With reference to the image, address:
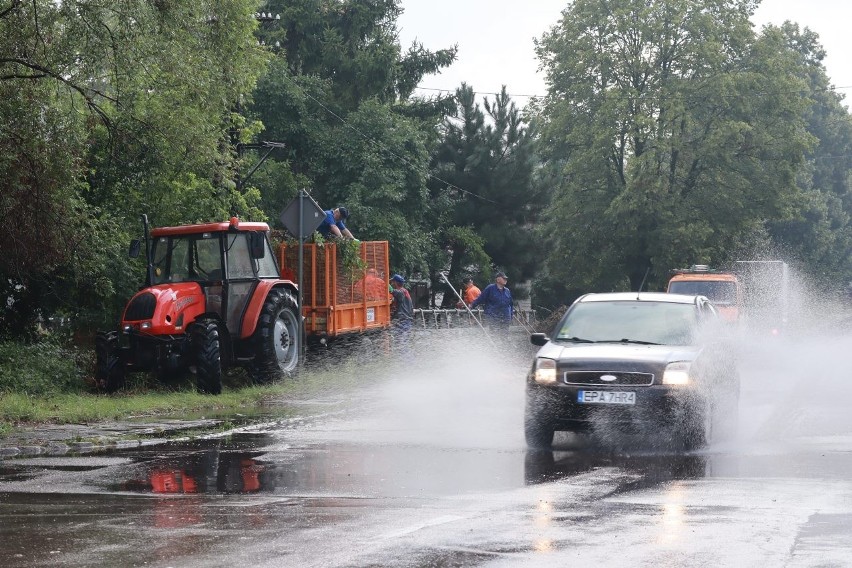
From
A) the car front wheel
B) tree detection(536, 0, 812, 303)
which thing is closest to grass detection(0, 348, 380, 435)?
the car front wheel

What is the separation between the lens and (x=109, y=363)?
60.6ft

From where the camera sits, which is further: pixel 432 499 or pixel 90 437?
A: pixel 90 437

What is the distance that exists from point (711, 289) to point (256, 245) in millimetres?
16595

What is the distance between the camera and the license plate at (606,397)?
1247cm

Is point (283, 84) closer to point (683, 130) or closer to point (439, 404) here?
point (683, 130)

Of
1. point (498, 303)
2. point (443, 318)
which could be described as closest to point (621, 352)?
point (498, 303)

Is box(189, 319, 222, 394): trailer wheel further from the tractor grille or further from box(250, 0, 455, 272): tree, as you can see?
box(250, 0, 455, 272): tree

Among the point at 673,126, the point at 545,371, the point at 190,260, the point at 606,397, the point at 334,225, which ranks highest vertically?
the point at 673,126

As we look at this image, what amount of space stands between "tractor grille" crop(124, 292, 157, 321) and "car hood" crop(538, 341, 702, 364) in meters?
6.97

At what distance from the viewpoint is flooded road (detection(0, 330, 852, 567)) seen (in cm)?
720

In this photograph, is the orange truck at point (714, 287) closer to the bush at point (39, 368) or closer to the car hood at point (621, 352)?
the bush at point (39, 368)

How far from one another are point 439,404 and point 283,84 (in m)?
32.5

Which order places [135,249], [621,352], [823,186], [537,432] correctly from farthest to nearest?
1. [823,186]
2. [135,249]
3. [621,352]
4. [537,432]

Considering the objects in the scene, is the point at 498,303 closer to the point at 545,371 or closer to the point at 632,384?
the point at 545,371
